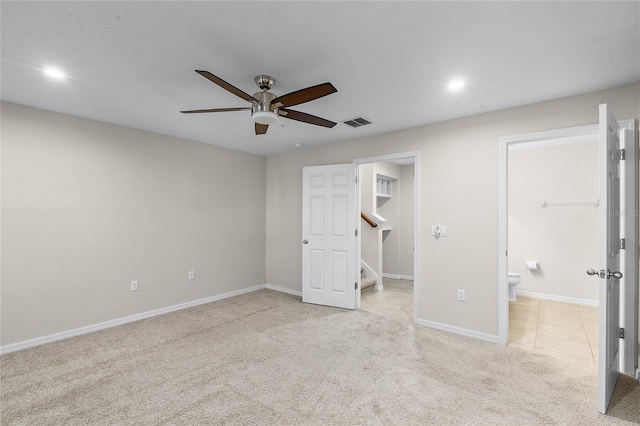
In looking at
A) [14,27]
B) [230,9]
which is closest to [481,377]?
[230,9]

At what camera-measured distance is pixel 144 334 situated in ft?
10.7

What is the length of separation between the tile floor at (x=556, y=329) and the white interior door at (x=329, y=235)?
1986 mm

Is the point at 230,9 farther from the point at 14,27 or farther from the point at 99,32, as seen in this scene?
the point at 14,27

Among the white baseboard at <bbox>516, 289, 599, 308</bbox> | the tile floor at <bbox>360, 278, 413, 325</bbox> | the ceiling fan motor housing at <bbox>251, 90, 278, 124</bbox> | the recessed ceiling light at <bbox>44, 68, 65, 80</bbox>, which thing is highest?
the recessed ceiling light at <bbox>44, 68, 65, 80</bbox>

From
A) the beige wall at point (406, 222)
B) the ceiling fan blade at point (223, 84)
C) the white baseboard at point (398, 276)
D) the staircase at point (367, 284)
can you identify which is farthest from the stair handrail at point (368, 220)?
the ceiling fan blade at point (223, 84)

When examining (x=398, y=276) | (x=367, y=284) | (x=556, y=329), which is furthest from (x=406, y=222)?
(x=556, y=329)

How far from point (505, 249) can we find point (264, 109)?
267 centimetres

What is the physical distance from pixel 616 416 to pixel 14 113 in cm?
543

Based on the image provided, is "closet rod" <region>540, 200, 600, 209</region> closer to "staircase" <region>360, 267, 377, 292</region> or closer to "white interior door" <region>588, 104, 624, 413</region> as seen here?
"white interior door" <region>588, 104, 624, 413</region>

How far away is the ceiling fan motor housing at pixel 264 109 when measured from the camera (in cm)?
222

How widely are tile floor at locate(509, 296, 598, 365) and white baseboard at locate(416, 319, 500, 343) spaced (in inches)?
8.1

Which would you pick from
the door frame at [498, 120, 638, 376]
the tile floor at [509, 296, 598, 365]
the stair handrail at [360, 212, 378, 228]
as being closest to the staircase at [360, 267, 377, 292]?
the stair handrail at [360, 212, 378, 228]

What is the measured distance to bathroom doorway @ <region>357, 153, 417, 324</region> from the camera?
422 cm

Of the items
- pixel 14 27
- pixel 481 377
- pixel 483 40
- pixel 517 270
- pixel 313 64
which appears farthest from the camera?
pixel 517 270
